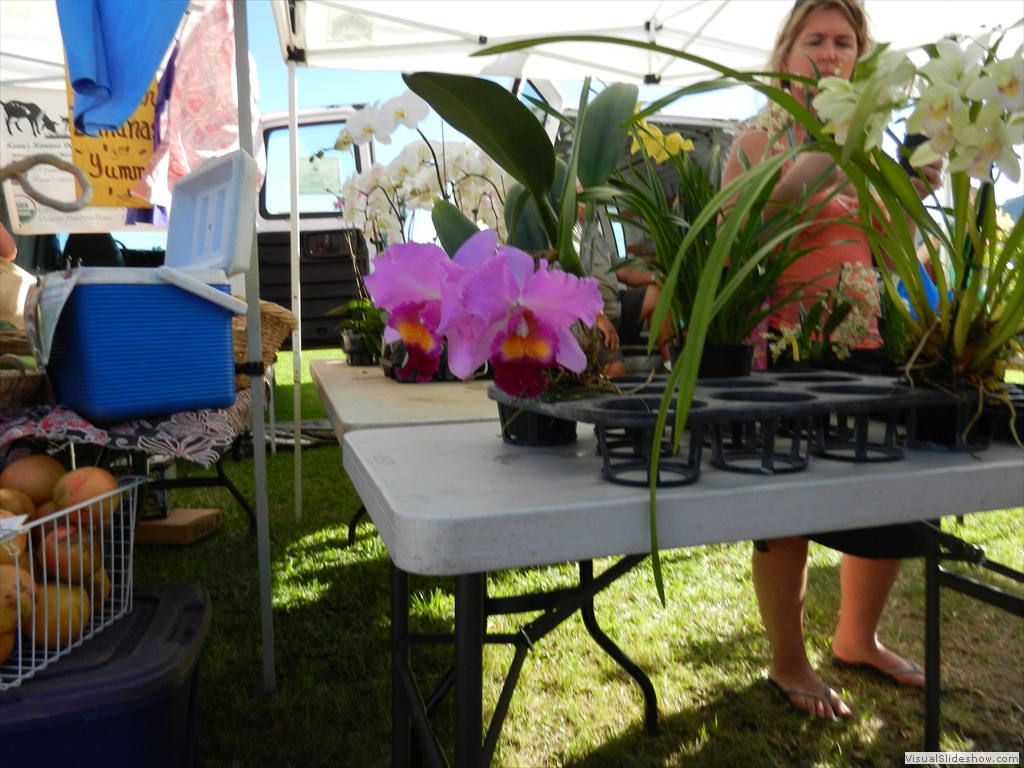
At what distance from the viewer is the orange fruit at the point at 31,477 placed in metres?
1.08

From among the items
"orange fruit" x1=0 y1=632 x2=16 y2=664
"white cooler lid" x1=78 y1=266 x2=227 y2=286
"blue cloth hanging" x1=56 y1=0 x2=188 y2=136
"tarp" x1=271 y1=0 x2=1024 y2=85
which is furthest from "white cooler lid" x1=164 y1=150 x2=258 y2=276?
"tarp" x1=271 y1=0 x2=1024 y2=85

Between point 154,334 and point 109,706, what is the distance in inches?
23.9

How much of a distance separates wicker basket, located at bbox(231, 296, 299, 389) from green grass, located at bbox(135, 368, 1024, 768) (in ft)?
2.10

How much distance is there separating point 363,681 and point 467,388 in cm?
66

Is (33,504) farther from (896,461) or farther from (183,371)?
(896,461)

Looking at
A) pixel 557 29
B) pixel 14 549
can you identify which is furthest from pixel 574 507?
pixel 557 29

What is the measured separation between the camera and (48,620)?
0.93 meters

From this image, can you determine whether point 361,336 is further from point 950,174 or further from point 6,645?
point 950,174

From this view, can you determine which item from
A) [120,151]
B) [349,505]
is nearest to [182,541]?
[349,505]

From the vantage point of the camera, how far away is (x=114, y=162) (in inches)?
103

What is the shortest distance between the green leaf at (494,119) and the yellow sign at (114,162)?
241cm

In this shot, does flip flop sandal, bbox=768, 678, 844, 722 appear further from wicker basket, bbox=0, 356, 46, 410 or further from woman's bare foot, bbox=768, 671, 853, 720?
wicker basket, bbox=0, 356, 46, 410

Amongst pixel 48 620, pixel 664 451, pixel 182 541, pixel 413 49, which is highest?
pixel 413 49

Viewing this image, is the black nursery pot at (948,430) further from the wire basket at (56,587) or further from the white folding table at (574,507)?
the wire basket at (56,587)
